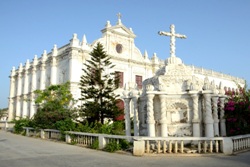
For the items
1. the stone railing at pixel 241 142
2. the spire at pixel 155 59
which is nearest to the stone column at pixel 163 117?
the stone railing at pixel 241 142

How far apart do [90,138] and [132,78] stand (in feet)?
60.4

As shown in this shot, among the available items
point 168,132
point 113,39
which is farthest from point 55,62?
point 168,132

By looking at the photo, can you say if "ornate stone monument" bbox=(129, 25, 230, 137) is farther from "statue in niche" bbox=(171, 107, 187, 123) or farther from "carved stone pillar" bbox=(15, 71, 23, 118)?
"carved stone pillar" bbox=(15, 71, 23, 118)

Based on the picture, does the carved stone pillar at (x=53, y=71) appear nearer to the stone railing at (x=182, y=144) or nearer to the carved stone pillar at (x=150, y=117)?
the stone railing at (x=182, y=144)

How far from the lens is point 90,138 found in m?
10.9

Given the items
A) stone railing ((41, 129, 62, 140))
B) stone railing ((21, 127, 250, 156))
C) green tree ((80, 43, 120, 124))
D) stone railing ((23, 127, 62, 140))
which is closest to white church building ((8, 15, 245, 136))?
stone railing ((21, 127, 250, 156))

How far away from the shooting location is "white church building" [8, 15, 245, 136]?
31.3ft

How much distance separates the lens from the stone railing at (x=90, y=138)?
9.12m

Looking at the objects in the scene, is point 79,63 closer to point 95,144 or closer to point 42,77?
point 42,77

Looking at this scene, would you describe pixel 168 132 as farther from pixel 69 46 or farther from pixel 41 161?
pixel 69 46

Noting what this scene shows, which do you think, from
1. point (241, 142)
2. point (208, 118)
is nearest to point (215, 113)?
point (208, 118)

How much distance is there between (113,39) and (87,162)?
876 inches

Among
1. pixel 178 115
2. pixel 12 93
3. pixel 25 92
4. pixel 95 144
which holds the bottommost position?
pixel 95 144

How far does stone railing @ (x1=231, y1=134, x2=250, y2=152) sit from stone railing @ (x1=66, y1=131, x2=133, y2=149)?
3354 millimetres
